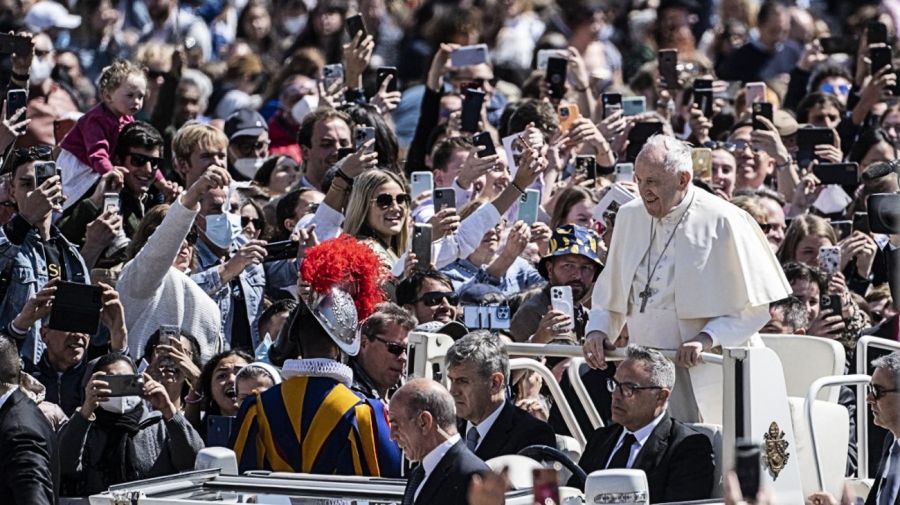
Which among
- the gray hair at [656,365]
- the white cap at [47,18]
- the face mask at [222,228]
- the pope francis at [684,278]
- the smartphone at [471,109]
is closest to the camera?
the gray hair at [656,365]

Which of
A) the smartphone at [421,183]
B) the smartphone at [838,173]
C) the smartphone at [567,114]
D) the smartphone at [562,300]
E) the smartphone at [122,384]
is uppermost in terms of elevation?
the smartphone at [567,114]

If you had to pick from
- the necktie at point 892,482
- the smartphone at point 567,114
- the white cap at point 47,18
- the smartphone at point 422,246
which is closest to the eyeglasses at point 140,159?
the smartphone at point 422,246

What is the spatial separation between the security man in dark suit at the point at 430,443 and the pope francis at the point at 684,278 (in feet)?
5.53

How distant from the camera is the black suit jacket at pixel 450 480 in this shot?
7488 mm

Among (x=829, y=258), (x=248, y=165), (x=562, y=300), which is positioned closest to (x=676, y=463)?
(x=562, y=300)

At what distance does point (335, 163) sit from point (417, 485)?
5.23 metres

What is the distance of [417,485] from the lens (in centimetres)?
759

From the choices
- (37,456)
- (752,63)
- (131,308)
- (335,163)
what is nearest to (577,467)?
(37,456)

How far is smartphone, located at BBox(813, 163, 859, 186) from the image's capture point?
1324 cm

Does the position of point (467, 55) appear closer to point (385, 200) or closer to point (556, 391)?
point (385, 200)

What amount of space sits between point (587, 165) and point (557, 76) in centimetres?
128

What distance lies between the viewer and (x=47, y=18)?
58.6ft

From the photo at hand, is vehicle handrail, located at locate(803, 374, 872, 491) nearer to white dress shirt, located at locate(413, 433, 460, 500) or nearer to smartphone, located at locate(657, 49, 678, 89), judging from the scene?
white dress shirt, located at locate(413, 433, 460, 500)

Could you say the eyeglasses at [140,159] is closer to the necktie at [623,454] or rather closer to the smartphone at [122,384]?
the smartphone at [122,384]
